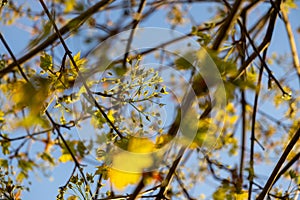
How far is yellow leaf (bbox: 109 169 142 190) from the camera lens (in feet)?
2.92

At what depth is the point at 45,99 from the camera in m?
0.79

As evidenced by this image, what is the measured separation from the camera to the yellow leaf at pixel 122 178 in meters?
0.89

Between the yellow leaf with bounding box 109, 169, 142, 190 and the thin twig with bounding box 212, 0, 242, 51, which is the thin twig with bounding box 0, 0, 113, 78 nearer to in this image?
the thin twig with bounding box 212, 0, 242, 51

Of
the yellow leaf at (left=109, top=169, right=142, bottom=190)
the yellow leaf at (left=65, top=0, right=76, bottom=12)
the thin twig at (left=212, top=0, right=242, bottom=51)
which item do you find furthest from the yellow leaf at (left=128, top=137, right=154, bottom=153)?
the yellow leaf at (left=65, top=0, right=76, bottom=12)

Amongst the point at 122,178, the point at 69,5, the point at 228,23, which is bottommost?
the point at 122,178

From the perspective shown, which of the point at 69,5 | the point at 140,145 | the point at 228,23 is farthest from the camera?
the point at 69,5

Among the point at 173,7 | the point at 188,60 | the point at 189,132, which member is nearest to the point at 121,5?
the point at 173,7

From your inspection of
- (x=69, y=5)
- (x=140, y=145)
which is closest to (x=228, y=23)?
(x=140, y=145)

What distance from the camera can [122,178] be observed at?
93cm

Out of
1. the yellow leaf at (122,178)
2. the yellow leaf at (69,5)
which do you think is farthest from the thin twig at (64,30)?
the yellow leaf at (122,178)

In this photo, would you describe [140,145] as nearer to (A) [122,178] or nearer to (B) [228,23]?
(A) [122,178]

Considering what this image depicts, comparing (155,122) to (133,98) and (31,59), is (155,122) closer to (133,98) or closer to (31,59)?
(133,98)

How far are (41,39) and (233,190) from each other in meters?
0.59

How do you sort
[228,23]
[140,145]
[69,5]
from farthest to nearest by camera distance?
1. [69,5]
2. [228,23]
3. [140,145]
